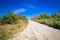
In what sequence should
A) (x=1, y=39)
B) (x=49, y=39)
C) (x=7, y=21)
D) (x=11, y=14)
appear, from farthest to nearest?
(x=11, y=14)
(x=7, y=21)
(x=1, y=39)
(x=49, y=39)

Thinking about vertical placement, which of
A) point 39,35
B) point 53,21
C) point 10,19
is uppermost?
point 10,19

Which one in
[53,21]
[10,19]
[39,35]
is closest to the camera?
[39,35]

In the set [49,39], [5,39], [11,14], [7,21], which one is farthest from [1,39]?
[11,14]

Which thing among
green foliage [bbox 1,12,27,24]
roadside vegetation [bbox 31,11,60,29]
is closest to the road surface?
roadside vegetation [bbox 31,11,60,29]

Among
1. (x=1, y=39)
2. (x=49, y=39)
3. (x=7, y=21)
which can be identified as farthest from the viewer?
(x=7, y=21)

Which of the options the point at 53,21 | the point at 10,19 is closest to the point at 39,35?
the point at 53,21

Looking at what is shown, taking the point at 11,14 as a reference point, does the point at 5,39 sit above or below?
below

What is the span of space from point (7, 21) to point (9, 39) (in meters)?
21.1

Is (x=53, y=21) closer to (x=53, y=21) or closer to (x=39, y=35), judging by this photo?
(x=53, y=21)

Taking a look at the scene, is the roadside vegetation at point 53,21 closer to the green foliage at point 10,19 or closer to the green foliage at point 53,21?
the green foliage at point 53,21

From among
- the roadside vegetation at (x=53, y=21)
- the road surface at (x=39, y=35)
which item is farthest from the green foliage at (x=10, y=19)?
the road surface at (x=39, y=35)

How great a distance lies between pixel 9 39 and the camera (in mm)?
12688

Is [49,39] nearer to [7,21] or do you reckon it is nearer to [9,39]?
[9,39]

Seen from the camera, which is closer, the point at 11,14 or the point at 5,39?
the point at 5,39
